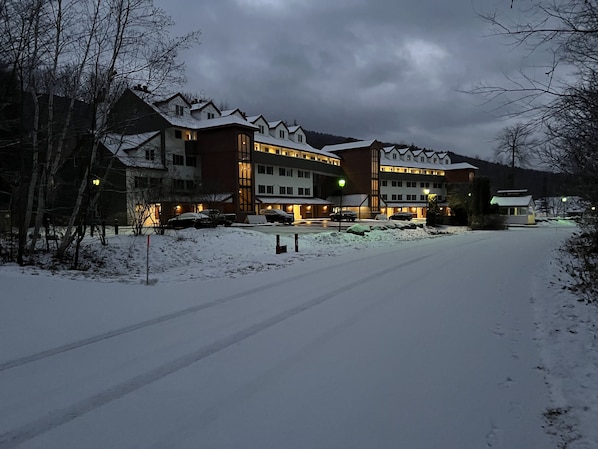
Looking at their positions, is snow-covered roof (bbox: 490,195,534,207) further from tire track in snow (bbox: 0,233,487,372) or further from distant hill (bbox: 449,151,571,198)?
tire track in snow (bbox: 0,233,487,372)

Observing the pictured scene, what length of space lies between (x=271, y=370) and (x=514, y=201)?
63.8m

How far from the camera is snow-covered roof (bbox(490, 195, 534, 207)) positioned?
191 ft

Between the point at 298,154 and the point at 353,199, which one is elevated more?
the point at 298,154

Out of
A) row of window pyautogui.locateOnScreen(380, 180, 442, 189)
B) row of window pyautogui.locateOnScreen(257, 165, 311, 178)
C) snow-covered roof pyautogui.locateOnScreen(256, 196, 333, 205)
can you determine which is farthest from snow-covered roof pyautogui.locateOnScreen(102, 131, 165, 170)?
row of window pyautogui.locateOnScreen(380, 180, 442, 189)

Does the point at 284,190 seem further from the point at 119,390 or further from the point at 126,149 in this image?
the point at 119,390

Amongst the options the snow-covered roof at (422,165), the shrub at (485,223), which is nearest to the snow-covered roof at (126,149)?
the shrub at (485,223)

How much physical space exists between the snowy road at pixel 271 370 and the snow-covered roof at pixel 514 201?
56466 mm

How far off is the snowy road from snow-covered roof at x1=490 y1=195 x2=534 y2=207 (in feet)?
185

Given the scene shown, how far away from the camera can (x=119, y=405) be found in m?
3.94

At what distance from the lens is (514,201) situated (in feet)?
195

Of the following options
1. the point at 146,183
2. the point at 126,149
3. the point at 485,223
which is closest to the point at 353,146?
the point at 485,223

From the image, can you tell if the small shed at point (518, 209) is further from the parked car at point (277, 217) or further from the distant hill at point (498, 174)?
the parked car at point (277, 217)

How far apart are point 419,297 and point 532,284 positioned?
3827 millimetres

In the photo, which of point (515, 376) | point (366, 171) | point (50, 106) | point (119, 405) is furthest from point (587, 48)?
point (366, 171)
